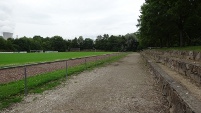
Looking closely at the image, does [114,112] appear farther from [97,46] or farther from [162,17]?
[97,46]

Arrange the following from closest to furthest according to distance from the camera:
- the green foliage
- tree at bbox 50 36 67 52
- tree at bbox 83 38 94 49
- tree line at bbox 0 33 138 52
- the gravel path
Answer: the gravel path, tree line at bbox 0 33 138 52, the green foliage, tree at bbox 50 36 67 52, tree at bbox 83 38 94 49

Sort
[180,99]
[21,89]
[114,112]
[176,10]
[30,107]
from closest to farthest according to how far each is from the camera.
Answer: [180,99]
[114,112]
[30,107]
[21,89]
[176,10]

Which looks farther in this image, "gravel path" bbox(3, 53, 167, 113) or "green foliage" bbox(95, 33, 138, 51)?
"green foliage" bbox(95, 33, 138, 51)

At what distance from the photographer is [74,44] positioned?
6427 inches

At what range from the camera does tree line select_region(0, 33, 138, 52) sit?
129 metres

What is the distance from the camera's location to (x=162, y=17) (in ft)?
104

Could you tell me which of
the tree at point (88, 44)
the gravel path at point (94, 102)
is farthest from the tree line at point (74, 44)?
the gravel path at point (94, 102)

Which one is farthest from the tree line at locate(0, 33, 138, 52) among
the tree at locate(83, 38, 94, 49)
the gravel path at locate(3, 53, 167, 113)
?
the gravel path at locate(3, 53, 167, 113)

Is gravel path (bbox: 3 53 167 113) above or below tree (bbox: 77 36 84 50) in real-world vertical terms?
below

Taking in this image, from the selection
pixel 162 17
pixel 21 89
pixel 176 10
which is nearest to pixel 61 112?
pixel 21 89

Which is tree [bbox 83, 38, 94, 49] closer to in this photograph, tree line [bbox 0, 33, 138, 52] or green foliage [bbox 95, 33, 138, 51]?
tree line [bbox 0, 33, 138, 52]

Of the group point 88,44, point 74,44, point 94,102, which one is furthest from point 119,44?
point 94,102

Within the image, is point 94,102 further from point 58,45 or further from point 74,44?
point 74,44

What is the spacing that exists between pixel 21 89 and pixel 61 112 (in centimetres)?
407
